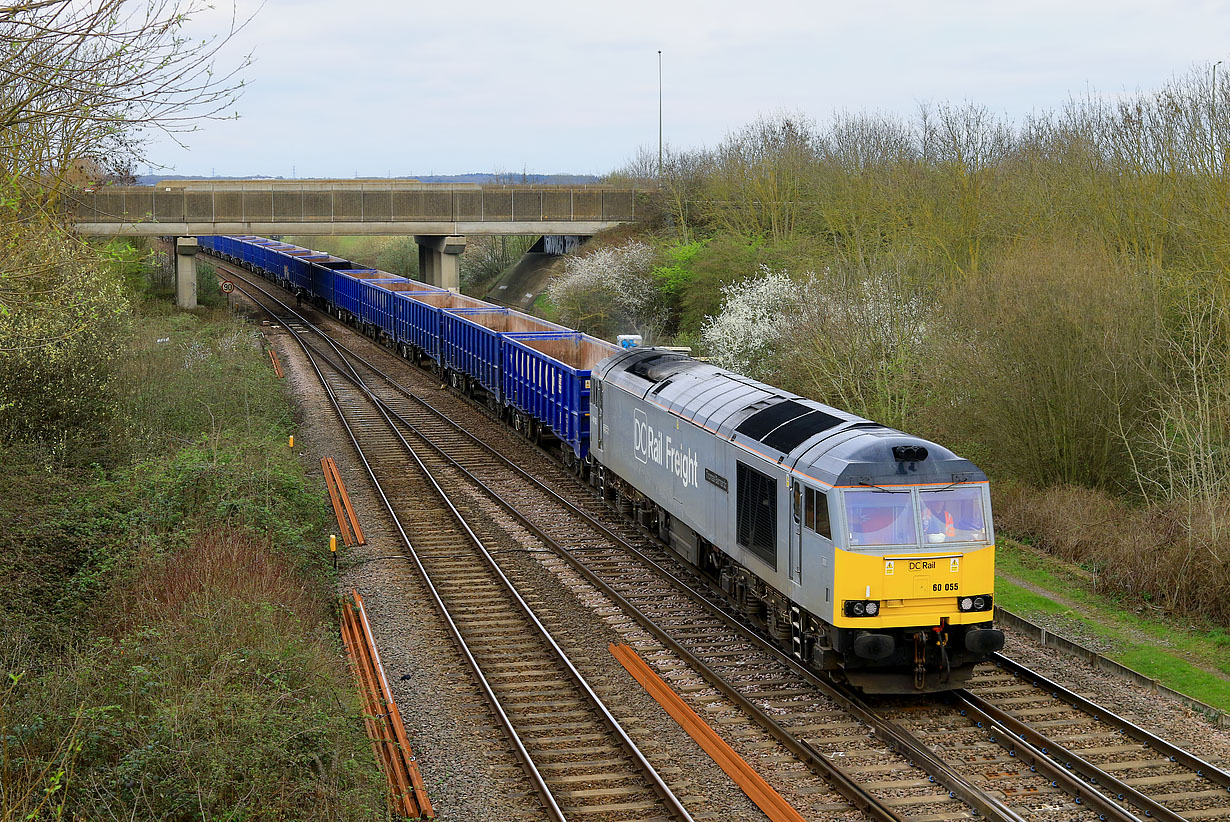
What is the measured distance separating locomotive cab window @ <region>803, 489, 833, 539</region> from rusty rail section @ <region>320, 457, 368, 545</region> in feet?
32.9

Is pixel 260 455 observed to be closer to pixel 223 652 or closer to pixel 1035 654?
pixel 223 652

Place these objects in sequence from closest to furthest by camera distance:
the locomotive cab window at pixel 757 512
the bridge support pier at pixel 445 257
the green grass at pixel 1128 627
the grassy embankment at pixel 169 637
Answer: the grassy embankment at pixel 169 637 < the locomotive cab window at pixel 757 512 < the green grass at pixel 1128 627 < the bridge support pier at pixel 445 257

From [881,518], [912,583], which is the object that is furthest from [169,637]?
[912,583]

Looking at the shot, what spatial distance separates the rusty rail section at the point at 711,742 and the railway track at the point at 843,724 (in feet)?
2.13

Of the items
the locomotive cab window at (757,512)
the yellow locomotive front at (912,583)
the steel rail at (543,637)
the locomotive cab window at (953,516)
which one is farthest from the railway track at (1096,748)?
the steel rail at (543,637)

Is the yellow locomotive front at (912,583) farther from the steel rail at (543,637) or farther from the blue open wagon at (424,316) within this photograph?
the blue open wagon at (424,316)

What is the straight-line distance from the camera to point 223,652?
35.9ft

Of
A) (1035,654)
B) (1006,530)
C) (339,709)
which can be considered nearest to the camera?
(339,709)

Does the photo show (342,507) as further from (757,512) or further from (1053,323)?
(1053,323)

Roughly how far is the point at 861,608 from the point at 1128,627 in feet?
19.5

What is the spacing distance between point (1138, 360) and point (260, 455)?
1713 centimetres

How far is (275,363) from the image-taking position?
130 feet

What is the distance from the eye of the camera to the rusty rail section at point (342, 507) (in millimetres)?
19906

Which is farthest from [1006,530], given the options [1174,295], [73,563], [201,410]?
[201,410]
